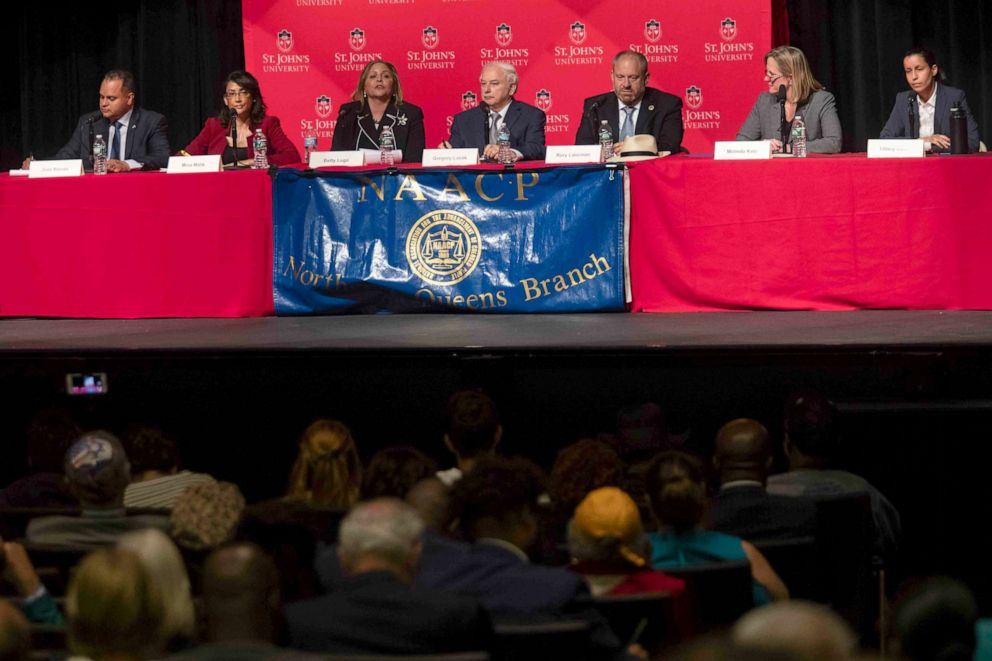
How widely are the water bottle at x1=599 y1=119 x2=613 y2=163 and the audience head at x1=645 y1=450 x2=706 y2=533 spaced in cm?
317

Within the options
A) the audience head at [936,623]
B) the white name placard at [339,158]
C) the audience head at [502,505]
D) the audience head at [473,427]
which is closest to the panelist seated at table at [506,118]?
the white name placard at [339,158]

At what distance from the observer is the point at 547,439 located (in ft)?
15.4

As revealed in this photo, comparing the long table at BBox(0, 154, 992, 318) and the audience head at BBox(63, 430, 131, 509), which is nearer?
the audience head at BBox(63, 430, 131, 509)

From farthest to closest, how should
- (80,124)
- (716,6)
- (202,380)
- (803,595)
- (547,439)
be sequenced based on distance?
(716,6)
(80,124)
(202,380)
(547,439)
(803,595)

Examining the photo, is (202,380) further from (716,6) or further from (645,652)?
(716,6)

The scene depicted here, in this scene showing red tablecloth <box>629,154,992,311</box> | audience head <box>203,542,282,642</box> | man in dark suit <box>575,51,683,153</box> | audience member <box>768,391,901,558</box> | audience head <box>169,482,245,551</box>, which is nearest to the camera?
audience head <box>203,542,282,642</box>

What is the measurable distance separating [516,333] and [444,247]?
0.84 metres

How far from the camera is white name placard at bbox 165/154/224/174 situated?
5789mm

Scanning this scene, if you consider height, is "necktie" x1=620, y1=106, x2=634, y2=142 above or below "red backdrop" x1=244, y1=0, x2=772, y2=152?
below

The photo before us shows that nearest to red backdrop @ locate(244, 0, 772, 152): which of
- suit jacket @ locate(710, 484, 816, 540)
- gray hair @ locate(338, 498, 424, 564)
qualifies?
suit jacket @ locate(710, 484, 816, 540)

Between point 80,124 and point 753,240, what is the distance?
3.20m

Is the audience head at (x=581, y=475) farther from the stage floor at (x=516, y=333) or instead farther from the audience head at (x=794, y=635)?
the stage floor at (x=516, y=333)

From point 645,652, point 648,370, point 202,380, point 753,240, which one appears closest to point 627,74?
point 753,240

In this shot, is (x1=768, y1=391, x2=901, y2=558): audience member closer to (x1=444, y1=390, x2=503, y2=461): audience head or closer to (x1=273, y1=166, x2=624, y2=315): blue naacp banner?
(x1=444, y1=390, x2=503, y2=461): audience head
